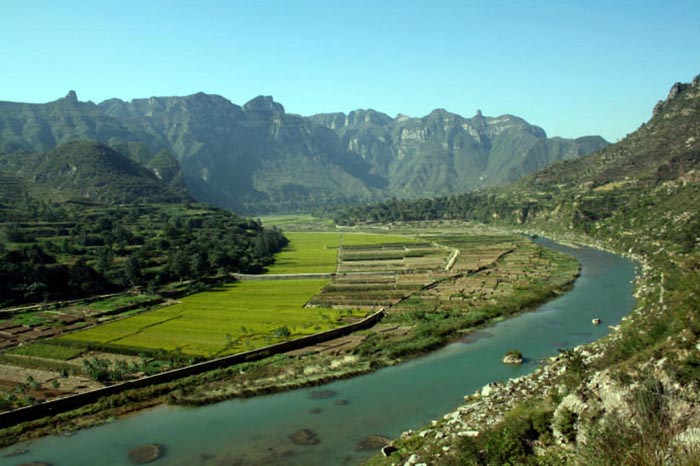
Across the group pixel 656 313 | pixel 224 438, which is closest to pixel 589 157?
pixel 656 313

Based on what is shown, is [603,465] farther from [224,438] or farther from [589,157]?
[589,157]

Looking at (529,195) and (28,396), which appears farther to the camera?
(529,195)

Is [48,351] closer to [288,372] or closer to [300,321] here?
[288,372]

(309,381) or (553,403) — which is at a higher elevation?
(553,403)

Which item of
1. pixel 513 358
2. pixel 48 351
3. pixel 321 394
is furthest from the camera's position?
pixel 48 351

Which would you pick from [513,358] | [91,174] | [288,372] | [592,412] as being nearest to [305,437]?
[288,372]
